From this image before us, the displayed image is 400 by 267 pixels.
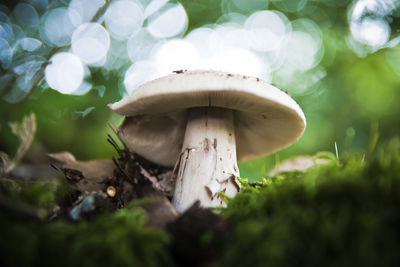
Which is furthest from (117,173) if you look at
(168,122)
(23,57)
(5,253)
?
(23,57)

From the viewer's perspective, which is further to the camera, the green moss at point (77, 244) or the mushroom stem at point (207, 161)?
the mushroom stem at point (207, 161)

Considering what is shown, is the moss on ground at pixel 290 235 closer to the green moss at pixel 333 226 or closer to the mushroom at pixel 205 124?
the green moss at pixel 333 226

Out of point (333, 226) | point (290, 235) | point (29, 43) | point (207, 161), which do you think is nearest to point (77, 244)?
point (290, 235)

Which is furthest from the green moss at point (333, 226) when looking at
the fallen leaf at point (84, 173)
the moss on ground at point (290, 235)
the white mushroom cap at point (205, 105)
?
the fallen leaf at point (84, 173)

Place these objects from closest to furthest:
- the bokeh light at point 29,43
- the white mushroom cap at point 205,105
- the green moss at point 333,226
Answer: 1. the green moss at point 333,226
2. the white mushroom cap at point 205,105
3. the bokeh light at point 29,43

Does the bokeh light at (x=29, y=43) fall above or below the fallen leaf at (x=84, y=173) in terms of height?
above

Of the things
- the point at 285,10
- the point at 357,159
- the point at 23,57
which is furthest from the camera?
the point at 285,10

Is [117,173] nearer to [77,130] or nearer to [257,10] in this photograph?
[77,130]
